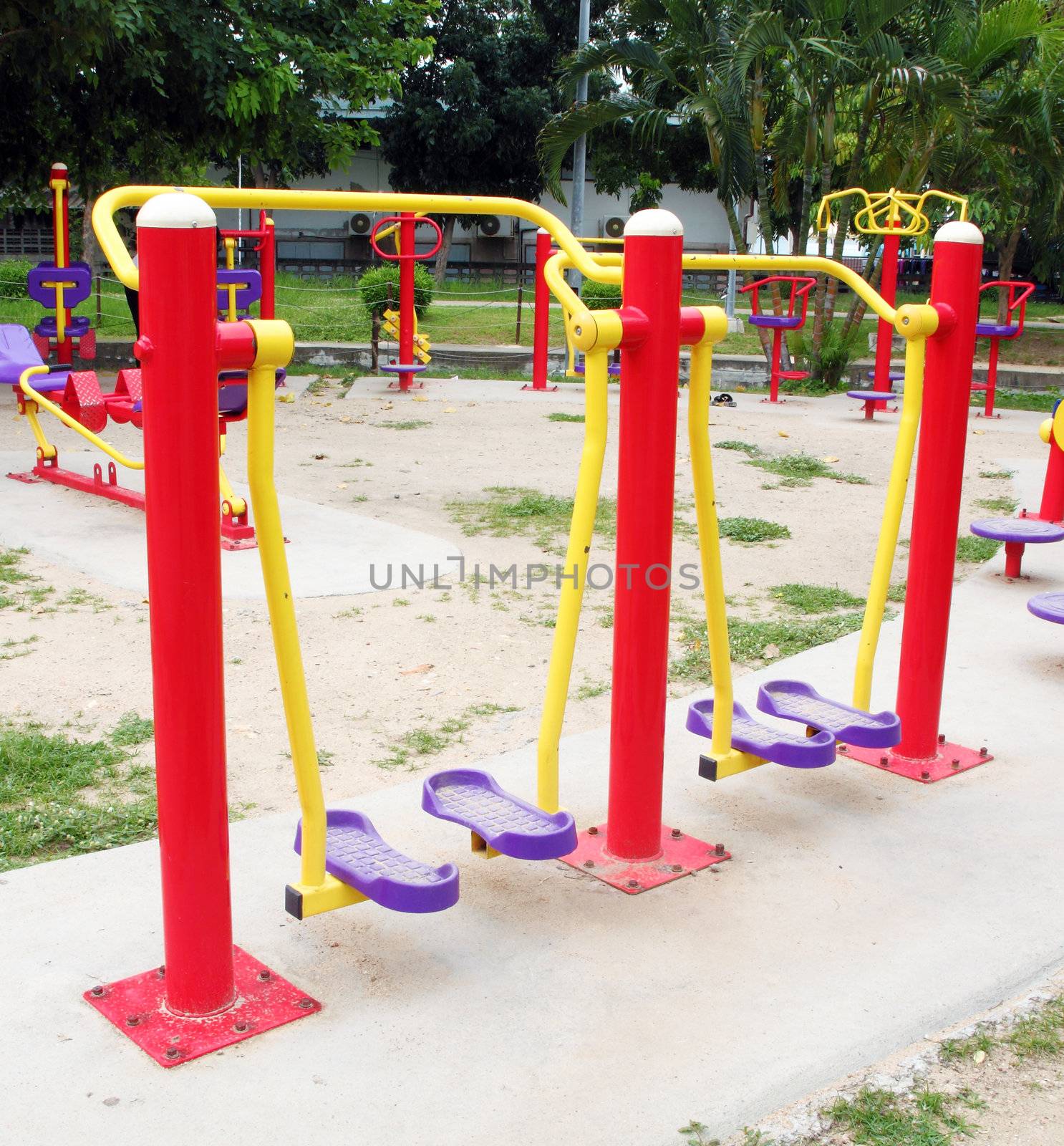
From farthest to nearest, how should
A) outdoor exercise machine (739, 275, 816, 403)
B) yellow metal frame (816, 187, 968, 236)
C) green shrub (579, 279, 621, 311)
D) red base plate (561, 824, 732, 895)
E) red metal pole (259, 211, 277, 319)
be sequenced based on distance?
green shrub (579, 279, 621, 311) → outdoor exercise machine (739, 275, 816, 403) → yellow metal frame (816, 187, 968, 236) → red metal pole (259, 211, 277, 319) → red base plate (561, 824, 732, 895)

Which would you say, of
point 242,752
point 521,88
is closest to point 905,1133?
point 242,752

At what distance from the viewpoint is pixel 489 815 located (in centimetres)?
284

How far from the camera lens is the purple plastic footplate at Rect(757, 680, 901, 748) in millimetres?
3383

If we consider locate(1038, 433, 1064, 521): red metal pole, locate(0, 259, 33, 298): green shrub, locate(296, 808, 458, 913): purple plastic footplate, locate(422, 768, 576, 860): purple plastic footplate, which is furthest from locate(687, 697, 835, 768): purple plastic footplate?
locate(0, 259, 33, 298): green shrub

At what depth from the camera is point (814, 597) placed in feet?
18.6

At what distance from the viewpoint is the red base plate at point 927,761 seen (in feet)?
12.0

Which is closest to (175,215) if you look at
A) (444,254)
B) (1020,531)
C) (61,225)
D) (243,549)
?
(243,549)

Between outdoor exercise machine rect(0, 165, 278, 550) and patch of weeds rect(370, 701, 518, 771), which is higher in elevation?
outdoor exercise machine rect(0, 165, 278, 550)

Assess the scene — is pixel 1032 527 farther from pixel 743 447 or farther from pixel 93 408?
pixel 93 408

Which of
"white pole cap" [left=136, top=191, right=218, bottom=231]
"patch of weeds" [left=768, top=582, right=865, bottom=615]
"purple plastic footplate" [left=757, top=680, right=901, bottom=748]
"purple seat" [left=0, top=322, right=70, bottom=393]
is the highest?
"white pole cap" [left=136, top=191, right=218, bottom=231]

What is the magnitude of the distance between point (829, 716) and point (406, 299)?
9.20m

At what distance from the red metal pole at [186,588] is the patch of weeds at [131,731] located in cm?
158

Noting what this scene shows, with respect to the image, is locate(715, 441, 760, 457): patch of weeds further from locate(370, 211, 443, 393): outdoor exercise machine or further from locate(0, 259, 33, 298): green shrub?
locate(0, 259, 33, 298): green shrub

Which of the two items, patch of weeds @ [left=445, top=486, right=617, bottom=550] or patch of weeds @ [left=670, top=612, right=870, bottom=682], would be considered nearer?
patch of weeds @ [left=670, top=612, right=870, bottom=682]
